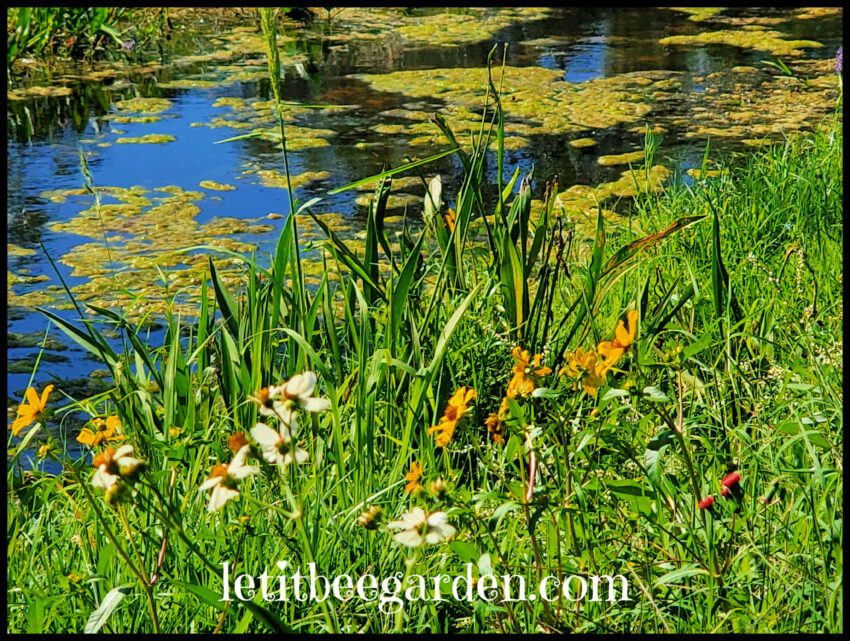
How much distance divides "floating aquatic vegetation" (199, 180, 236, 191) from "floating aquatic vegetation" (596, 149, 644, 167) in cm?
153

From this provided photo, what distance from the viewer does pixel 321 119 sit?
4.60 metres

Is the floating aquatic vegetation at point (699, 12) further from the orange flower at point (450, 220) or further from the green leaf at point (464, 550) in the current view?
the green leaf at point (464, 550)

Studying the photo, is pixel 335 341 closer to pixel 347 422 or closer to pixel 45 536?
pixel 347 422

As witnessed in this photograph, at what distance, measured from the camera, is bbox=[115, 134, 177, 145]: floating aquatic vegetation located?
4.29m

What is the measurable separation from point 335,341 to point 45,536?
0.62 m

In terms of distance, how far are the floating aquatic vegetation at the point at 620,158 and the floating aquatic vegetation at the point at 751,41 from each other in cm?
224

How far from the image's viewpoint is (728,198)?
8.65 ft

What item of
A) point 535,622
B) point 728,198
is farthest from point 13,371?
point 728,198

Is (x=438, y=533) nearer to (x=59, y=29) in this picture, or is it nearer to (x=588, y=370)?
(x=588, y=370)

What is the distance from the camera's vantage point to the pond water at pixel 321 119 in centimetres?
310

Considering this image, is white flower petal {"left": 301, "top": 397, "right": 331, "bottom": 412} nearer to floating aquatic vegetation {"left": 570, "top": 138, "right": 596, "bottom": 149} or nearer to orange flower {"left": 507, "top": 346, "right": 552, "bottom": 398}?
orange flower {"left": 507, "top": 346, "right": 552, "bottom": 398}

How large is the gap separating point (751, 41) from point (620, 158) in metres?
2.66

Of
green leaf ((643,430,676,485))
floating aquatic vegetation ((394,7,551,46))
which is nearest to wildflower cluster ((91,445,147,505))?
green leaf ((643,430,676,485))

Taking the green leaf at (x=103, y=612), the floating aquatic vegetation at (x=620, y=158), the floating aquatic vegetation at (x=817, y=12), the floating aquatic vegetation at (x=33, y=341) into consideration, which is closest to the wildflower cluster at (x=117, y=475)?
the green leaf at (x=103, y=612)
